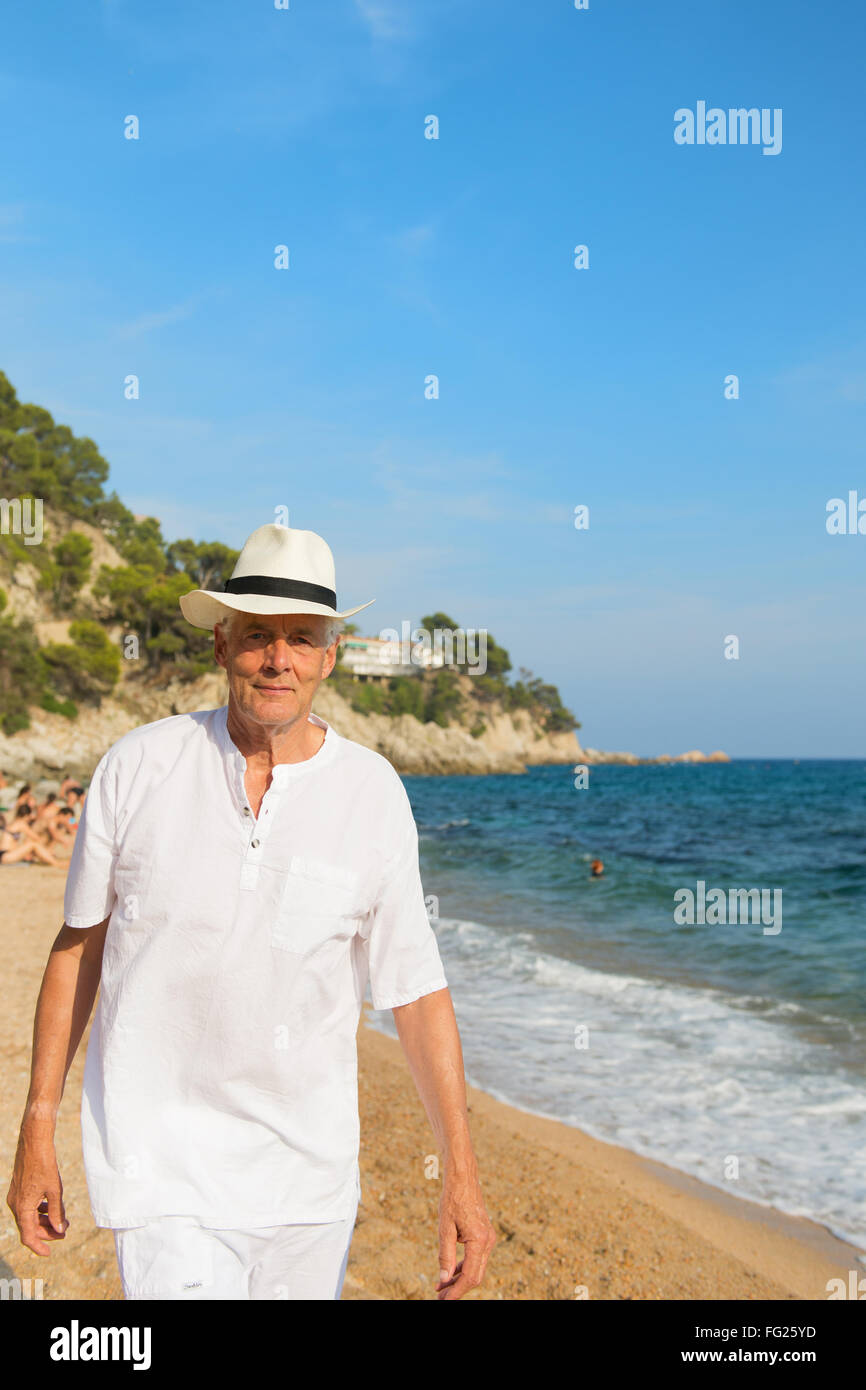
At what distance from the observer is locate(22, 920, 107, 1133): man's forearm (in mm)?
2088

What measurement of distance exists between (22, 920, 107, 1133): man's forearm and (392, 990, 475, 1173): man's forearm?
0.72m

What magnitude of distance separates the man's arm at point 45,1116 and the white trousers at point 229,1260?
19cm

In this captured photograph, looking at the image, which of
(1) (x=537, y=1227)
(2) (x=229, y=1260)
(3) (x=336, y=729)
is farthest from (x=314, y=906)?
(3) (x=336, y=729)

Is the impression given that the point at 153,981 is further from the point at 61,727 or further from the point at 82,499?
the point at 82,499

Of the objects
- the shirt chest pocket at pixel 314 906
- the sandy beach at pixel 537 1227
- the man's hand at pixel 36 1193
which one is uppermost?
the shirt chest pocket at pixel 314 906

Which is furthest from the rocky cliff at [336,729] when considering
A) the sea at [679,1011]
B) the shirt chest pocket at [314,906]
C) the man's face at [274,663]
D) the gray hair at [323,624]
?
the shirt chest pocket at [314,906]

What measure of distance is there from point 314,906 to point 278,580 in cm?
78

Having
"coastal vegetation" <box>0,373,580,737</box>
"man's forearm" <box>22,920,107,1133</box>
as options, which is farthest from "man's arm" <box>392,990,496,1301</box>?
"coastal vegetation" <box>0,373,580,737</box>

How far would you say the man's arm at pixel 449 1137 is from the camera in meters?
2.18

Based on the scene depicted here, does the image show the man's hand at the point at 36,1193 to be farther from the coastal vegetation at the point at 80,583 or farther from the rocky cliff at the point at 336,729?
the coastal vegetation at the point at 80,583

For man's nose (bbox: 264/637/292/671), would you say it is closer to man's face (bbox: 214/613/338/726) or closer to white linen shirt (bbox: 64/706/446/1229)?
man's face (bbox: 214/613/338/726)
